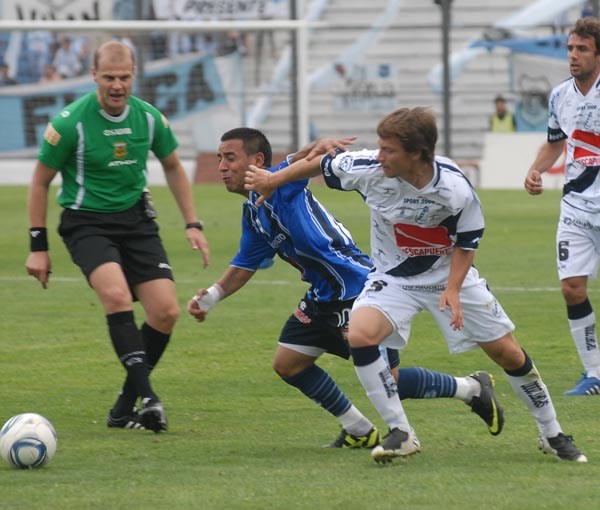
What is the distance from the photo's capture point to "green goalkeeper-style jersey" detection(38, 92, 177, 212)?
7.24 meters

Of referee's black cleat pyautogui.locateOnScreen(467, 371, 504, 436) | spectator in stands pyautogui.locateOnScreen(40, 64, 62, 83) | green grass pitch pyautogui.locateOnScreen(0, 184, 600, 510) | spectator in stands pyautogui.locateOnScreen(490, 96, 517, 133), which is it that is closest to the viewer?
green grass pitch pyautogui.locateOnScreen(0, 184, 600, 510)

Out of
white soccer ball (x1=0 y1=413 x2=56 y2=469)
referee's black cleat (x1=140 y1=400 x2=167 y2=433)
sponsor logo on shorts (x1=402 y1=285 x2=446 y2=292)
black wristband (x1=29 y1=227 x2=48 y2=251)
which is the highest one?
black wristband (x1=29 y1=227 x2=48 y2=251)

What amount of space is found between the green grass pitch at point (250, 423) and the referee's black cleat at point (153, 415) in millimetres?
57

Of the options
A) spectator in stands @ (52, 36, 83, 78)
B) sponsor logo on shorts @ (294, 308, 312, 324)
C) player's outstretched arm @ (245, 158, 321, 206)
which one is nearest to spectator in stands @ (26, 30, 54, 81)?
spectator in stands @ (52, 36, 83, 78)


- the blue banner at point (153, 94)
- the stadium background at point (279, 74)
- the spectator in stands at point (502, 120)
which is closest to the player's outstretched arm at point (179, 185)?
the stadium background at point (279, 74)

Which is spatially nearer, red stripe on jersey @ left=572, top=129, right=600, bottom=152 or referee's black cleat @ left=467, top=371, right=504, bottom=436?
referee's black cleat @ left=467, top=371, right=504, bottom=436

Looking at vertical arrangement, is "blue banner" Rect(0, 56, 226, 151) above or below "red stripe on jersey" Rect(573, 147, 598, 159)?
below

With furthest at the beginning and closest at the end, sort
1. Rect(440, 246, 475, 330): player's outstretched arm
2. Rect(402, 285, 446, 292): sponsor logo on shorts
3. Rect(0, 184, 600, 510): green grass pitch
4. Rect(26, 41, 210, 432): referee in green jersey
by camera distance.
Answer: Rect(26, 41, 210, 432): referee in green jersey → Rect(402, 285, 446, 292): sponsor logo on shorts → Rect(440, 246, 475, 330): player's outstretched arm → Rect(0, 184, 600, 510): green grass pitch

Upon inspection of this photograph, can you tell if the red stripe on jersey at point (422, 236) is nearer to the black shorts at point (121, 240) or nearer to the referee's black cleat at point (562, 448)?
the referee's black cleat at point (562, 448)

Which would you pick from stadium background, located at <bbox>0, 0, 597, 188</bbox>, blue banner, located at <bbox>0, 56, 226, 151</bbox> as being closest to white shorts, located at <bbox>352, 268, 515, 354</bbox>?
stadium background, located at <bbox>0, 0, 597, 188</bbox>

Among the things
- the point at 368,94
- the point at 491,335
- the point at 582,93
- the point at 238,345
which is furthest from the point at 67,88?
the point at 491,335

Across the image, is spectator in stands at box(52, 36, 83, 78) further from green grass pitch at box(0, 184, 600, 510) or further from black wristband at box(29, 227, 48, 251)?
black wristband at box(29, 227, 48, 251)

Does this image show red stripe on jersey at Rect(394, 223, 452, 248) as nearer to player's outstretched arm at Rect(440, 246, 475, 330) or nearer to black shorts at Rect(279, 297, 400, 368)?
player's outstretched arm at Rect(440, 246, 475, 330)

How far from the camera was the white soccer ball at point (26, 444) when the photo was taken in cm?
609
